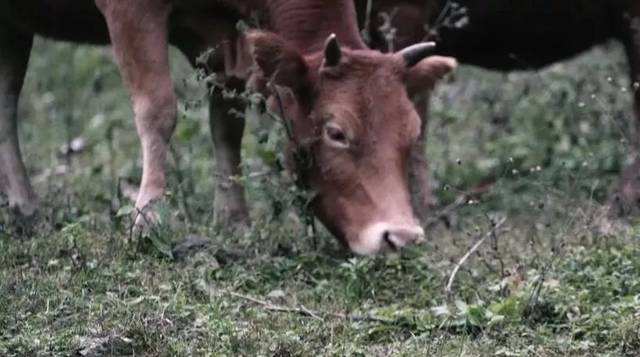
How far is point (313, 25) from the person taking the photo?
877 cm

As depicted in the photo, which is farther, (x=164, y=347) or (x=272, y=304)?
(x=272, y=304)

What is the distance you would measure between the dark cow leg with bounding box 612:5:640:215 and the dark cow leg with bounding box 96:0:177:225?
2.69m

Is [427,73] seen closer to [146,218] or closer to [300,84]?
[300,84]

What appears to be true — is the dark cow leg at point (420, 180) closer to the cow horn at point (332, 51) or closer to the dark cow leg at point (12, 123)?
the cow horn at point (332, 51)

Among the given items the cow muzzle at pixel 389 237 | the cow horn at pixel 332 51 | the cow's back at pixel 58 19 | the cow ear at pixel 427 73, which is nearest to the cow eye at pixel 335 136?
the cow horn at pixel 332 51

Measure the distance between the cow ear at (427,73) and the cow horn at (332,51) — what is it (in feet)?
1.47

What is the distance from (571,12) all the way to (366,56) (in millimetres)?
2681

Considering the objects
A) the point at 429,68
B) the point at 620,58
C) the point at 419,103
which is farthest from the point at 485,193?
the point at 620,58

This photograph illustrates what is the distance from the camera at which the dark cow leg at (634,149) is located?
1008cm

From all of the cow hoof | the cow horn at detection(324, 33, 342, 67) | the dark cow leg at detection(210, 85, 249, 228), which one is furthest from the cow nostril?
the dark cow leg at detection(210, 85, 249, 228)

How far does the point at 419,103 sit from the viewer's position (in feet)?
33.2

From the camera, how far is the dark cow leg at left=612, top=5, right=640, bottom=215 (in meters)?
10.1

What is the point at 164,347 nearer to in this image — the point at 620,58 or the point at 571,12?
the point at 571,12

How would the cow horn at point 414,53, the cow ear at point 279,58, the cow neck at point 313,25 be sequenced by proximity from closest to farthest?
the cow ear at point 279,58
the cow horn at point 414,53
the cow neck at point 313,25
